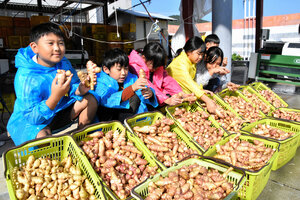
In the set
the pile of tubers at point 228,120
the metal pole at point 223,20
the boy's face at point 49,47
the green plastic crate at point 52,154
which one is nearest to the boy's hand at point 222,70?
the pile of tubers at point 228,120

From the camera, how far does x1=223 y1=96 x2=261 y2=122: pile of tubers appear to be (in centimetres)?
291

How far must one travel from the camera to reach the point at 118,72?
7.57ft

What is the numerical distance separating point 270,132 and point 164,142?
4.71 feet

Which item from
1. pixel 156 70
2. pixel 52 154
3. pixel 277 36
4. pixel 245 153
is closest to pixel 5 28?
pixel 156 70

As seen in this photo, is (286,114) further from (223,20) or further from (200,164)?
(223,20)

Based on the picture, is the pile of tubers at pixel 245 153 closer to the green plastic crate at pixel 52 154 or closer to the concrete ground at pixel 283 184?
the concrete ground at pixel 283 184

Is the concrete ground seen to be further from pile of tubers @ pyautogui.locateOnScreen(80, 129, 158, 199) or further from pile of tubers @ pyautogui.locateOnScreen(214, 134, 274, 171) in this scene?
pile of tubers @ pyautogui.locateOnScreen(80, 129, 158, 199)

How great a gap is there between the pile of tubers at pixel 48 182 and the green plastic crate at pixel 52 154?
40mm

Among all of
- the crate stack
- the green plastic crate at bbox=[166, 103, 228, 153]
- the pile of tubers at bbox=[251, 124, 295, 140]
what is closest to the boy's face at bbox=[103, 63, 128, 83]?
the green plastic crate at bbox=[166, 103, 228, 153]

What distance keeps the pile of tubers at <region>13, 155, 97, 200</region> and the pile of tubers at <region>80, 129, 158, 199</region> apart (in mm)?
156

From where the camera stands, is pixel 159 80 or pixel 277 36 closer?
pixel 159 80

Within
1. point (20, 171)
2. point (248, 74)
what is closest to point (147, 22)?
point (248, 74)

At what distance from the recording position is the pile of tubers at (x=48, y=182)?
1.38m

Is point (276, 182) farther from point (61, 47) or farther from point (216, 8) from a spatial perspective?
point (216, 8)
